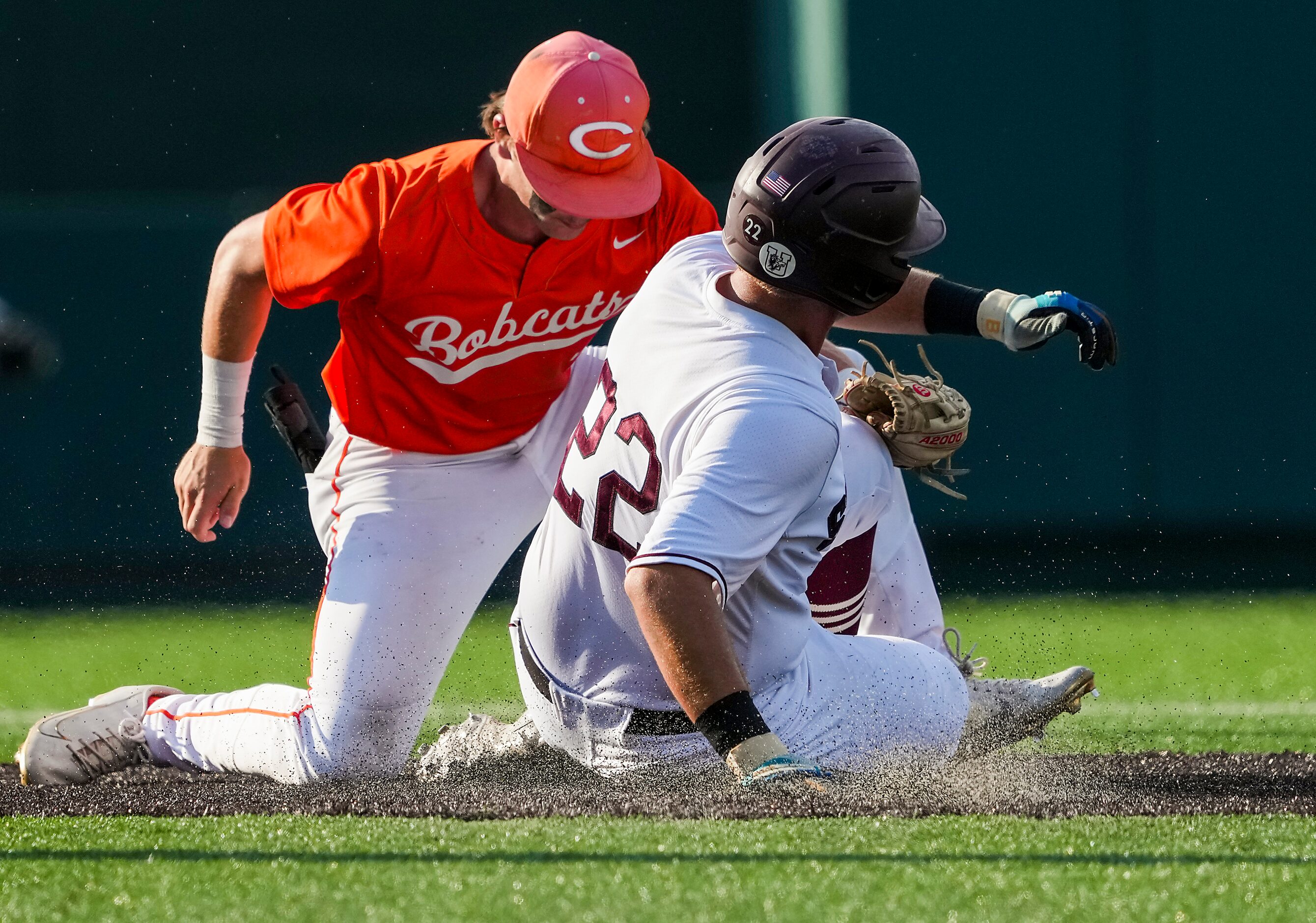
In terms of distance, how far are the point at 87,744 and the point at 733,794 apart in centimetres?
172

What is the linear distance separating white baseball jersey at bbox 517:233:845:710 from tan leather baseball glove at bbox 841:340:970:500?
706 millimetres

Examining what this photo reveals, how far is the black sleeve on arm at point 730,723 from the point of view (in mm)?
2781

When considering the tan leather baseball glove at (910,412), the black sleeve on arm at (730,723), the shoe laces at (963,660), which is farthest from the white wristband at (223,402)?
the shoe laces at (963,660)

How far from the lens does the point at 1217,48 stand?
7609 mm

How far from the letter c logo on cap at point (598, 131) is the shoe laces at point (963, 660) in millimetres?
1492

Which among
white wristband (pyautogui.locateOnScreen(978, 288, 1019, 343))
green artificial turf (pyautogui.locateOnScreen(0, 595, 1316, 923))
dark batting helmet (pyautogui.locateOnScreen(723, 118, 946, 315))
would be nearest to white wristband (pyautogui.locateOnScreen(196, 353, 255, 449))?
green artificial turf (pyautogui.locateOnScreen(0, 595, 1316, 923))

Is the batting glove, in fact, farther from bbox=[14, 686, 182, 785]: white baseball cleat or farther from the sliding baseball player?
bbox=[14, 686, 182, 785]: white baseball cleat

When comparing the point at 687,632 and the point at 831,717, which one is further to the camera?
the point at 831,717

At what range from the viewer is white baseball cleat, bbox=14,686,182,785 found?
3797 millimetres

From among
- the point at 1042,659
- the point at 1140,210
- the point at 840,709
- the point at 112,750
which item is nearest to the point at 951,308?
the point at 840,709

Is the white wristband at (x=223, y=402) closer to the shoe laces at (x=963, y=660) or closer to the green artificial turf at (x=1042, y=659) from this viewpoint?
the green artificial turf at (x=1042, y=659)

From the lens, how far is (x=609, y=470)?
10.5 feet

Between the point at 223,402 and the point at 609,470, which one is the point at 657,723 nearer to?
the point at 609,470

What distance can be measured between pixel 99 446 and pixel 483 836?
5842 millimetres
